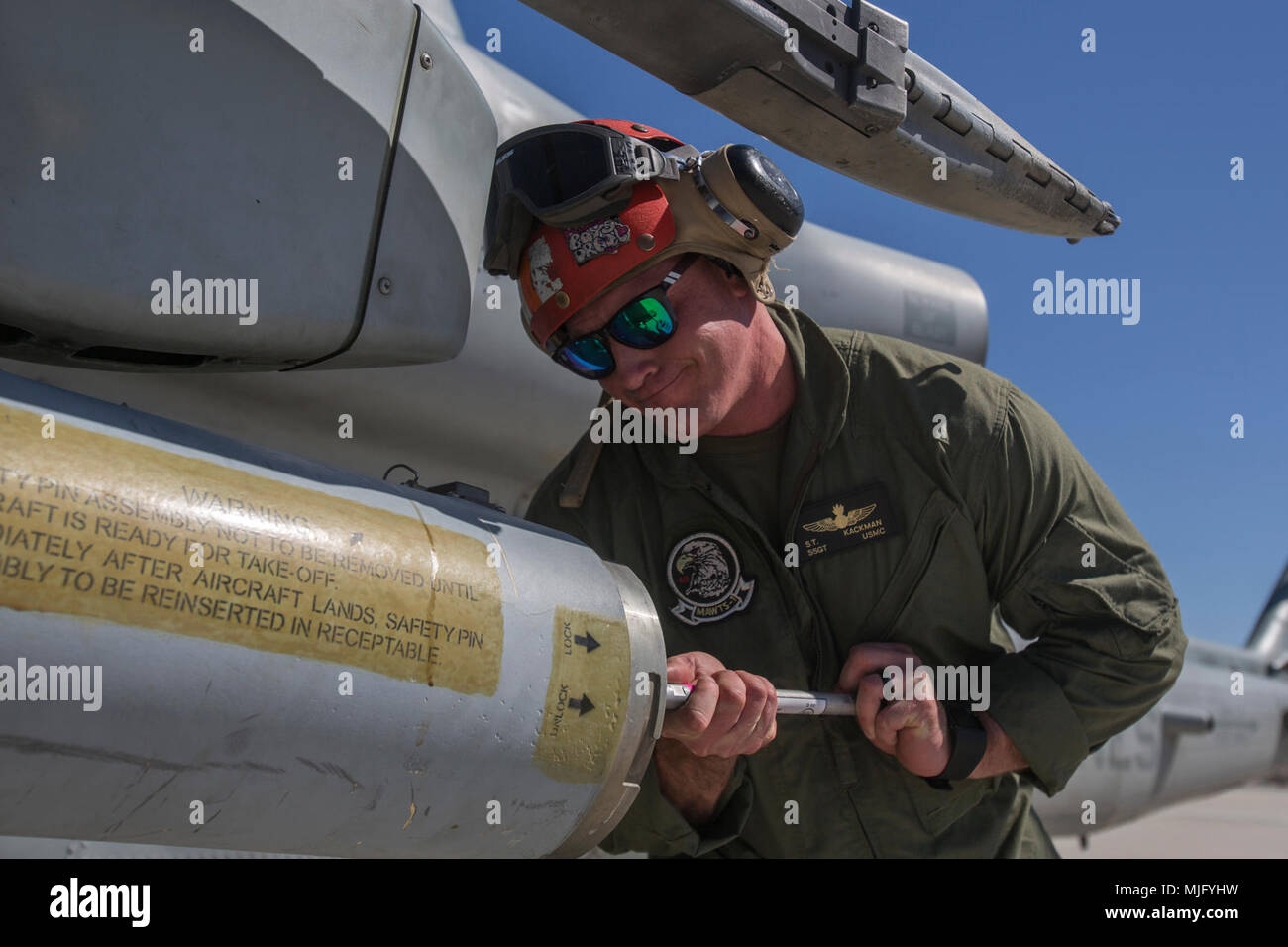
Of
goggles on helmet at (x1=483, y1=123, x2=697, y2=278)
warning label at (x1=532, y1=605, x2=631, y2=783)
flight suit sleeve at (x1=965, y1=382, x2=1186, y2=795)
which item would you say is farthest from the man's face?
warning label at (x1=532, y1=605, x2=631, y2=783)

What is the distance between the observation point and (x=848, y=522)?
170 cm

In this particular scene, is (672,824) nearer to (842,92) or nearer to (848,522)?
(848,522)

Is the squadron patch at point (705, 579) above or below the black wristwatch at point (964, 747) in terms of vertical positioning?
above

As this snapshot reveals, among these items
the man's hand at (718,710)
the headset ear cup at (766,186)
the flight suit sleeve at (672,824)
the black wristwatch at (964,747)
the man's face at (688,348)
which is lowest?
the flight suit sleeve at (672,824)

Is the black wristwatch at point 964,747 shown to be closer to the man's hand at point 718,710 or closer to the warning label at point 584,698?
the man's hand at point 718,710

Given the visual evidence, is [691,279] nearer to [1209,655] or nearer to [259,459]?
[259,459]

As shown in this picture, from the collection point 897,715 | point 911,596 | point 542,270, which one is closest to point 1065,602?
point 911,596

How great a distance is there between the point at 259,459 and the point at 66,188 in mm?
289

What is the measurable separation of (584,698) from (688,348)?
2.23 ft

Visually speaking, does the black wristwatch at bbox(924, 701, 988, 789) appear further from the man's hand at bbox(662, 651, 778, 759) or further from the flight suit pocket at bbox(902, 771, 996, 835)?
the man's hand at bbox(662, 651, 778, 759)

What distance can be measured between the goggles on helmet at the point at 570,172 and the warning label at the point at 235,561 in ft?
2.05

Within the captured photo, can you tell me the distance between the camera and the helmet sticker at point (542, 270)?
163 cm

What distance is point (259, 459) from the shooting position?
1.04 m

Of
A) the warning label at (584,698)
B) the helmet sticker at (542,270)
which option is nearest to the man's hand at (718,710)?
the warning label at (584,698)
